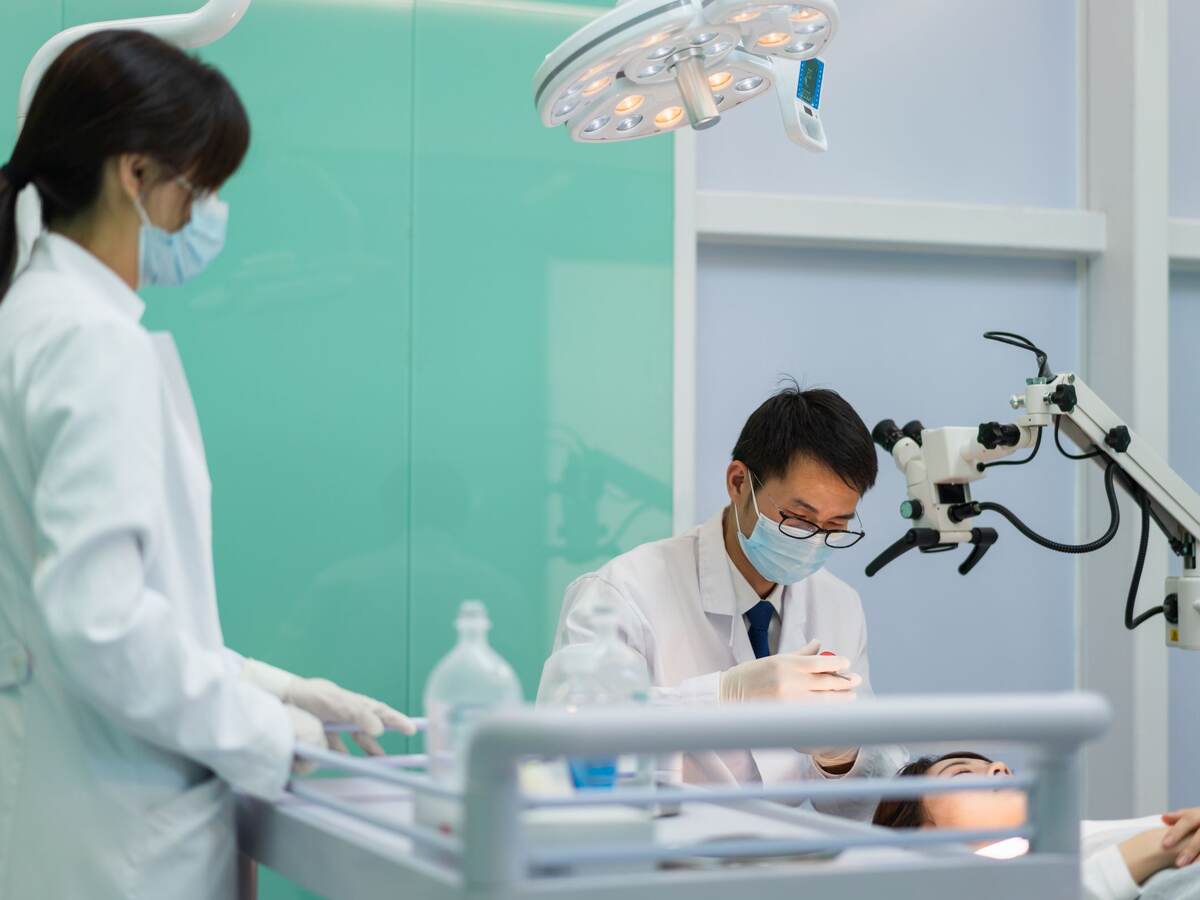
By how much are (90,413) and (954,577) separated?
250 centimetres

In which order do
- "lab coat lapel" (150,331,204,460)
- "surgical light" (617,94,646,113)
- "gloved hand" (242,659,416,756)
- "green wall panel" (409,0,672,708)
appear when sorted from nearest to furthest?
"lab coat lapel" (150,331,204,460) → "gloved hand" (242,659,416,756) → "surgical light" (617,94,646,113) → "green wall panel" (409,0,672,708)

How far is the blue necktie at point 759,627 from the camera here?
97.3 inches

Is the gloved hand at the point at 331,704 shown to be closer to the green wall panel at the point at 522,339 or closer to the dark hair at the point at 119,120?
the dark hair at the point at 119,120

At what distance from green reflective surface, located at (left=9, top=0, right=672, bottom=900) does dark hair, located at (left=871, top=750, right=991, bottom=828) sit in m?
0.72

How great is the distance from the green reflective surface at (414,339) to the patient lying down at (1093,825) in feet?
2.52

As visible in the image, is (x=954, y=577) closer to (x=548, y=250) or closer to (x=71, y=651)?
(x=548, y=250)

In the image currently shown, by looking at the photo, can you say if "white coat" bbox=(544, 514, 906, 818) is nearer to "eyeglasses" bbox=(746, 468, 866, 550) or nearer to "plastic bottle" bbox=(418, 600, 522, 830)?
"eyeglasses" bbox=(746, 468, 866, 550)

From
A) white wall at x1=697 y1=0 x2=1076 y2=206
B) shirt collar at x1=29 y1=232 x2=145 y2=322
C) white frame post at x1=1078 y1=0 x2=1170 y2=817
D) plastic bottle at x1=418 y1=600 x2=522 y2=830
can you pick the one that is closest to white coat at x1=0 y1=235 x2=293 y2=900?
shirt collar at x1=29 y1=232 x2=145 y2=322

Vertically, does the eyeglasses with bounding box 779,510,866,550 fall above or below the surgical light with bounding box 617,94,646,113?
below

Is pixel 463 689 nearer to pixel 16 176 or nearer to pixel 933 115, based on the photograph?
pixel 16 176

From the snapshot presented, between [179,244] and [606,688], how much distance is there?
62cm

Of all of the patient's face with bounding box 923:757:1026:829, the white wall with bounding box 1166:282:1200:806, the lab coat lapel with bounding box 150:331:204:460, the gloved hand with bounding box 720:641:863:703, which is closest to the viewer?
the lab coat lapel with bounding box 150:331:204:460

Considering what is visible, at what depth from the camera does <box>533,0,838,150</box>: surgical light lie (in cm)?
155

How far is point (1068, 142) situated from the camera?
3.45 meters
